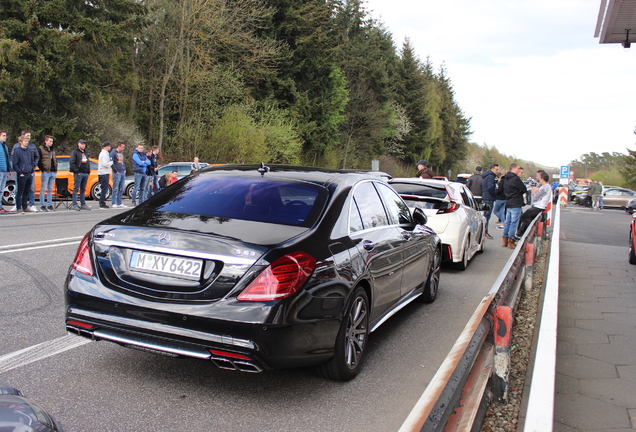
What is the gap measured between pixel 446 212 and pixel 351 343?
5519mm

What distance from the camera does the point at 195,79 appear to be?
112ft

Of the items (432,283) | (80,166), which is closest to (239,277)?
(432,283)

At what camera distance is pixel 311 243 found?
3.79 metres

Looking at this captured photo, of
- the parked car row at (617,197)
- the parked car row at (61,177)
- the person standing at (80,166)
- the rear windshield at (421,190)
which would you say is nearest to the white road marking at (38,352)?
the rear windshield at (421,190)

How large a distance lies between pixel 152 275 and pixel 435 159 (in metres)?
85.8

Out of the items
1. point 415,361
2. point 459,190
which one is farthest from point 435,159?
point 415,361

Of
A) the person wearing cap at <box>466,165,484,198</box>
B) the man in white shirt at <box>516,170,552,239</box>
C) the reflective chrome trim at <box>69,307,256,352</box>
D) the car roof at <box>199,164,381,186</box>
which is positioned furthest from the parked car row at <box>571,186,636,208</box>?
the reflective chrome trim at <box>69,307,256,352</box>

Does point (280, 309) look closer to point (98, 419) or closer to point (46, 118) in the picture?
point (98, 419)

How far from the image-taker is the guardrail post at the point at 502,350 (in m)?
3.40

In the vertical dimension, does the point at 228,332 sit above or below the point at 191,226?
below

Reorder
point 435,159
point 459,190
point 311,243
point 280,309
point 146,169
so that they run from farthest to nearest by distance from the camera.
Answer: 1. point 435,159
2. point 146,169
3. point 459,190
4. point 311,243
5. point 280,309

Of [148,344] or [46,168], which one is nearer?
[148,344]

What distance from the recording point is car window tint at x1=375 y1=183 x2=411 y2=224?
18.3 ft

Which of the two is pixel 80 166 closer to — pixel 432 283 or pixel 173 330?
pixel 432 283
